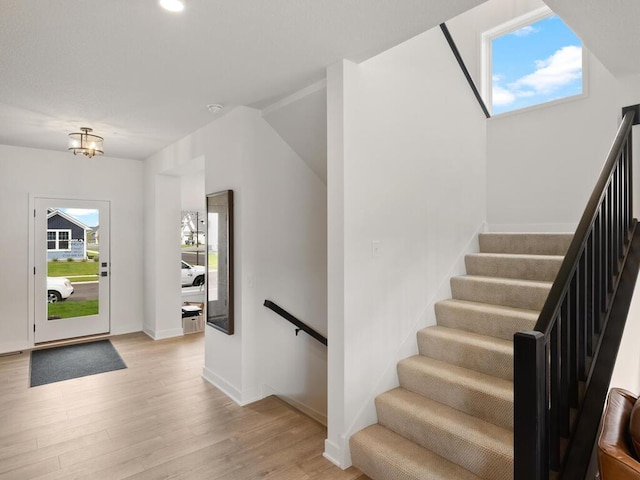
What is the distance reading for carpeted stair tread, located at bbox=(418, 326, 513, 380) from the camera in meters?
2.37

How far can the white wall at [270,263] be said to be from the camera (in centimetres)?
338

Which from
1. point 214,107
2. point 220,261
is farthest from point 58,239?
point 214,107

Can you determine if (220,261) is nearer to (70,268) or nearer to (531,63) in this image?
(70,268)

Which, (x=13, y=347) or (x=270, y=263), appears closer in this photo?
(x=270, y=263)

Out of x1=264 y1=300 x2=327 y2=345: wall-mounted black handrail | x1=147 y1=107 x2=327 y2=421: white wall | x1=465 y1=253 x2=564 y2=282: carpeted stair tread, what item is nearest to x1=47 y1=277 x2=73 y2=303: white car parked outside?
x1=147 y1=107 x2=327 y2=421: white wall

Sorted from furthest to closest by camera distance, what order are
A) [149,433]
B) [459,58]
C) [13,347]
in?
[13,347] < [459,58] < [149,433]

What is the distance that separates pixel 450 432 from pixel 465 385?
0.31 metres

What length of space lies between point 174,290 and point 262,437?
3240mm

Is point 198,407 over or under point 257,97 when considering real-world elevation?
under

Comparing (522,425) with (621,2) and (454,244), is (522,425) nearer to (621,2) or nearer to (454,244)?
(621,2)

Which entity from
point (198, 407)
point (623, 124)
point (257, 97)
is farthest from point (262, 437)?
point (623, 124)

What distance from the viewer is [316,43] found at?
7.25ft

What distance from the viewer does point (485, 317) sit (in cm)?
270

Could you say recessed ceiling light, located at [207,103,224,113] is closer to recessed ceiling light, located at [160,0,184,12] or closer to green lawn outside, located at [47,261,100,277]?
recessed ceiling light, located at [160,0,184,12]
